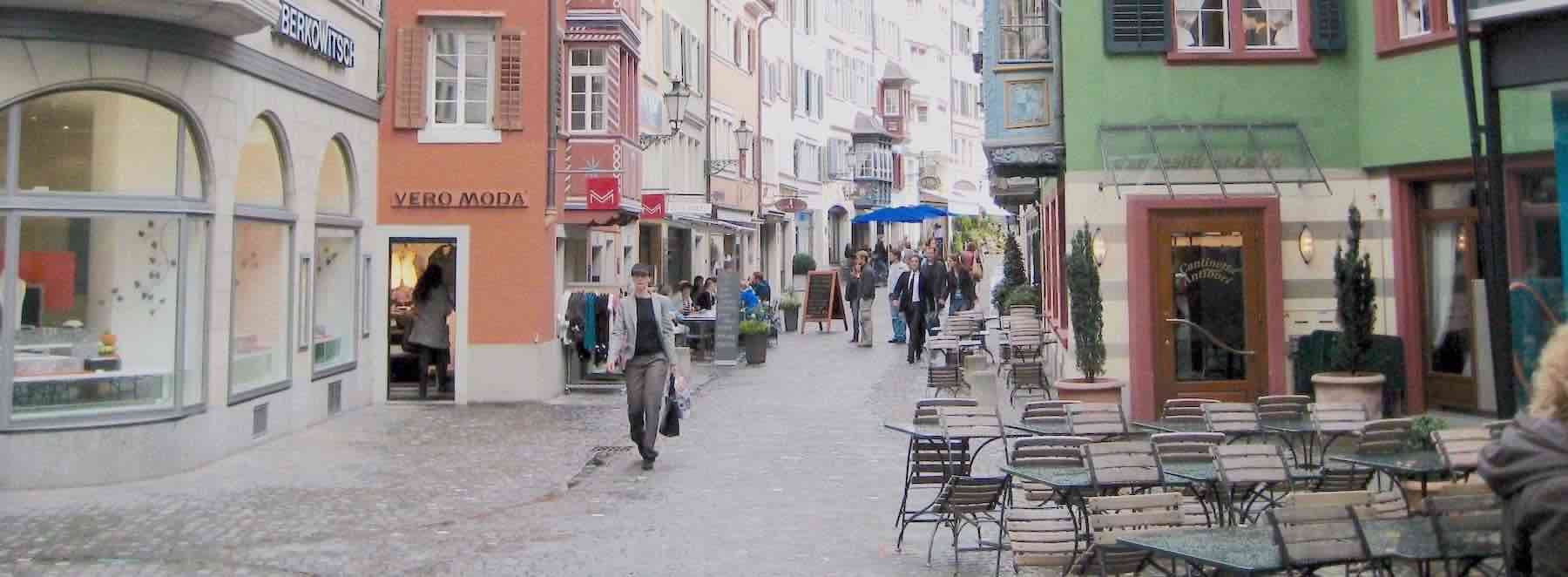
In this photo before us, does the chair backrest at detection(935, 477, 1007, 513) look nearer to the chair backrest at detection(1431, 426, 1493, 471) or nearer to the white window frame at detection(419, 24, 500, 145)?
the chair backrest at detection(1431, 426, 1493, 471)

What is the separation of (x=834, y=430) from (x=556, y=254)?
574cm

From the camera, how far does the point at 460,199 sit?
18.4 m

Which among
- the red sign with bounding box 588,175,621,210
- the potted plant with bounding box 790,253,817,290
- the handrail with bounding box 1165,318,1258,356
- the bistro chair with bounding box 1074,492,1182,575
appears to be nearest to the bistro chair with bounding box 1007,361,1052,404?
the handrail with bounding box 1165,318,1258,356

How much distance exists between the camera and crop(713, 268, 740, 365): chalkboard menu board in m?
25.0

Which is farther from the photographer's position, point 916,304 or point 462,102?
point 916,304

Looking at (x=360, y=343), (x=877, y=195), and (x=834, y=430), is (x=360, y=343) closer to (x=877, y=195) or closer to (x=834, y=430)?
(x=834, y=430)

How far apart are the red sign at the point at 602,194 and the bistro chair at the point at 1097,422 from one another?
1062 cm

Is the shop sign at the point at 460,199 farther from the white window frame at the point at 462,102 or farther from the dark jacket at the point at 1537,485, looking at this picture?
the dark jacket at the point at 1537,485

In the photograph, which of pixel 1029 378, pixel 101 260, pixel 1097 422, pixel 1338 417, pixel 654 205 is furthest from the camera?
pixel 654 205

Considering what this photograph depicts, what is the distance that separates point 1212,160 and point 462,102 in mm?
9298

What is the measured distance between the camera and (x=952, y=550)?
9172mm

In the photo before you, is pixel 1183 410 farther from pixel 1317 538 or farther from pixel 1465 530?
pixel 1317 538

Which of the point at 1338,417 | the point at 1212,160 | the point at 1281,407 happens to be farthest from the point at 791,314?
the point at 1338,417

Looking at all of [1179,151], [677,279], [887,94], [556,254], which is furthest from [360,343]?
[887,94]
